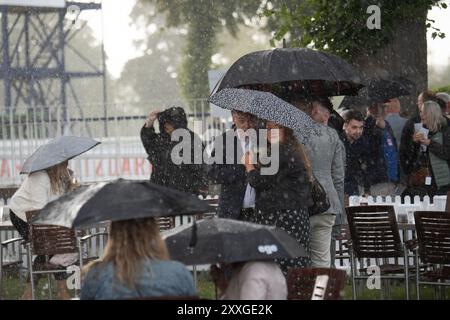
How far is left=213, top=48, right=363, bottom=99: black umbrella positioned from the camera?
11695 millimetres

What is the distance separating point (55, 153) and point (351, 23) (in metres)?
6.11

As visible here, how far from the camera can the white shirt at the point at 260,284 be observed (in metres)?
7.02

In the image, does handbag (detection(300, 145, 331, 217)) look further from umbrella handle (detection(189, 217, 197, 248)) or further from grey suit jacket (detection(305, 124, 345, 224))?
umbrella handle (detection(189, 217, 197, 248))

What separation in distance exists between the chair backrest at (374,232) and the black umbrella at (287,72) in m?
1.20

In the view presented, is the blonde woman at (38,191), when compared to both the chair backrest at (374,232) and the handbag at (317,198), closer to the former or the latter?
the chair backrest at (374,232)

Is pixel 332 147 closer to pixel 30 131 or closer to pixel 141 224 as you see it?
pixel 141 224

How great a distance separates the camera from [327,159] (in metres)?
10.5

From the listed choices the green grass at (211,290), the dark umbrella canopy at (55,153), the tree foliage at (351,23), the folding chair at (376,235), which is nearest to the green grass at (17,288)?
the green grass at (211,290)

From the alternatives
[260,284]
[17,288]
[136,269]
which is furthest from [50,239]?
[136,269]

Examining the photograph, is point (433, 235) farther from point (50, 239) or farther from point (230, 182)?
point (50, 239)

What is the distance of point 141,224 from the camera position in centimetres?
651

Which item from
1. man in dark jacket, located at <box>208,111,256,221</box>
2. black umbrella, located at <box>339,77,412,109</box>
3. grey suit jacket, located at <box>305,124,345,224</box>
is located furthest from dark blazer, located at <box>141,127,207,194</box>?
man in dark jacket, located at <box>208,111,256,221</box>

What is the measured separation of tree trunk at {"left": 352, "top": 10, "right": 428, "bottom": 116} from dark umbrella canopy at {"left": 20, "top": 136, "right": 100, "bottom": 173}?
→ 6169 millimetres
